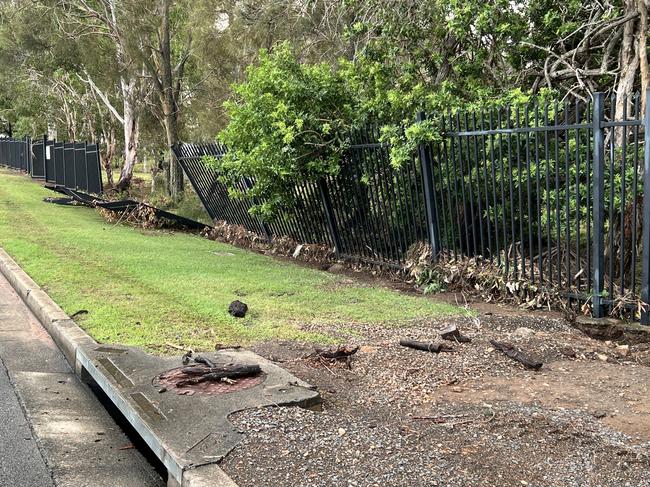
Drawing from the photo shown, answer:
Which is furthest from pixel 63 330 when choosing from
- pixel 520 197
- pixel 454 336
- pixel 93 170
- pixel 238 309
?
pixel 93 170

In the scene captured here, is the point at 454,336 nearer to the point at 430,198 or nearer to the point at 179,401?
the point at 179,401

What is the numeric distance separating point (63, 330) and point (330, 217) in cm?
556

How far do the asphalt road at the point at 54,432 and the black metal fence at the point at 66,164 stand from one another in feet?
52.6

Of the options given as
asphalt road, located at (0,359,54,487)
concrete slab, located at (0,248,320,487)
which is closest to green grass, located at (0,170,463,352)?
concrete slab, located at (0,248,320,487)

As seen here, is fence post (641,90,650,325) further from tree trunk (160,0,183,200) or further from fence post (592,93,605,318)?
tree trunk (160,0,183,200)

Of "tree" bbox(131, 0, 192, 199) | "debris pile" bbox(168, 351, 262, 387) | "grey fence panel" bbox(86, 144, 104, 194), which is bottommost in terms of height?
"debris pile" bbox(168, 351, 262, 387)

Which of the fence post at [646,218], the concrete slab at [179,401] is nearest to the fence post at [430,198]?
the fence post at [646,218]

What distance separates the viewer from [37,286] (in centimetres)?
823

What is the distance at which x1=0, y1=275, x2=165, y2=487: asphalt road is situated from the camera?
389 centimetres

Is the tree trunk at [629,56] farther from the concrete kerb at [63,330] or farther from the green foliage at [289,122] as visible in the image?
the concrete kerb at [63,330]

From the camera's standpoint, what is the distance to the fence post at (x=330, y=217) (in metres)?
11.0

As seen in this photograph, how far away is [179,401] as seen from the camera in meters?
4.45

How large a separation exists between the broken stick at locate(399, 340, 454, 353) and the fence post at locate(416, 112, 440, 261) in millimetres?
3278

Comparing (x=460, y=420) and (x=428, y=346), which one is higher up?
(x=428, y=346)
